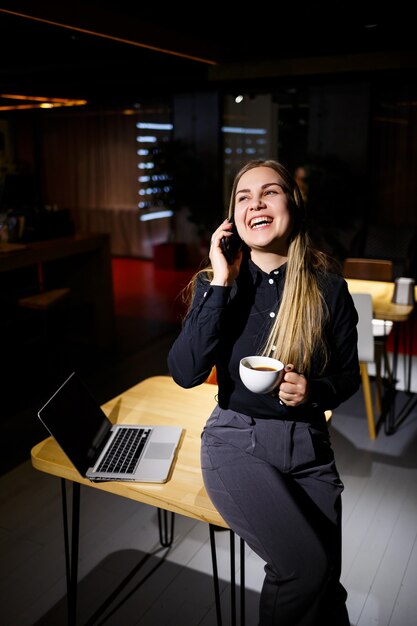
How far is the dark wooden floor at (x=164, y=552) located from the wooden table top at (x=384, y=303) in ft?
2.50

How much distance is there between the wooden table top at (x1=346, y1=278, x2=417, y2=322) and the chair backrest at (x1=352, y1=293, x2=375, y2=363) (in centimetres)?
10

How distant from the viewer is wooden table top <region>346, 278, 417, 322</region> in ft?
10.4

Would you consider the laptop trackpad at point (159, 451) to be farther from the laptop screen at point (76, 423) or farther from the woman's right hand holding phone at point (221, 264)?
the woman's right hand holding phone at point (221, 264)

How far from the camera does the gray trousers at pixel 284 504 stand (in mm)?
1348

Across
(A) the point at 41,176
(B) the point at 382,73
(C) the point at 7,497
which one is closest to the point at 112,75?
(B) the point at 382,73

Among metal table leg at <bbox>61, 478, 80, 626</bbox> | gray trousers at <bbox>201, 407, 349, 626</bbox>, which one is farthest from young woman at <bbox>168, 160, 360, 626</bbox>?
metal table leg at <bbox>61, 478, 80, 626</bbox>

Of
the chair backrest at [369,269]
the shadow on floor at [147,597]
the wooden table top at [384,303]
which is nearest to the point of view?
the shadow on floor at [147,597]

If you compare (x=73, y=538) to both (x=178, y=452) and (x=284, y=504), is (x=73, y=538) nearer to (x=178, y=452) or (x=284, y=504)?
(x=178, y=452)

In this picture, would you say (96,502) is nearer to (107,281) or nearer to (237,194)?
(237,194)

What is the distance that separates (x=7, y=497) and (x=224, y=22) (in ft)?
14.1

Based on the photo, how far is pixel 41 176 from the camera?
10.8 m

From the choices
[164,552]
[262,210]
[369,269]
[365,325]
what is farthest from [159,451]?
[369,269]

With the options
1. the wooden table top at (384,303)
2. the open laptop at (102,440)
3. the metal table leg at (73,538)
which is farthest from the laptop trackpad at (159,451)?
the wooden table top at (384,303)

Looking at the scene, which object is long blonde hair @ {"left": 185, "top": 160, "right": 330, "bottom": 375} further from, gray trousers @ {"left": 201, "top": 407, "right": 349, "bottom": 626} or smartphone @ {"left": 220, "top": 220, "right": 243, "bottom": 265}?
gray trousers @ {"left": 201, "top": 407, "right": 349, "bottom": 626}
